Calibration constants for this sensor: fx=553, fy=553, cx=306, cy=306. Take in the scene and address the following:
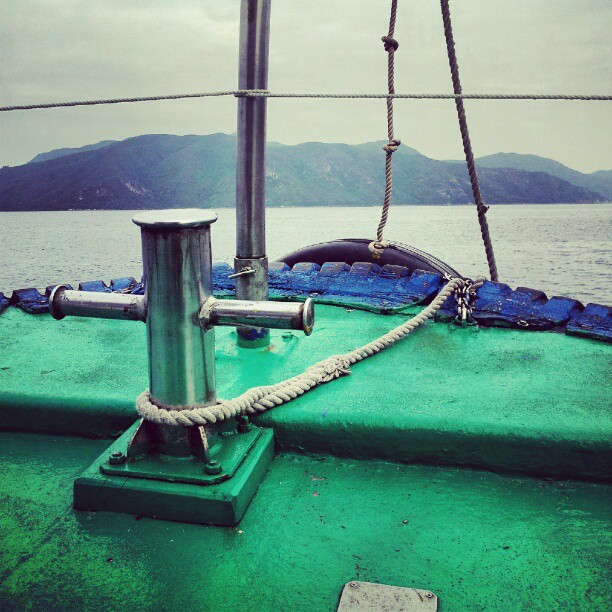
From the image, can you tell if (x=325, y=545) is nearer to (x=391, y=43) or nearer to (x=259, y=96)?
(x=259, y=96)

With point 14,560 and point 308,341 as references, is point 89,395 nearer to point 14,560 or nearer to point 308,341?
point 14,560

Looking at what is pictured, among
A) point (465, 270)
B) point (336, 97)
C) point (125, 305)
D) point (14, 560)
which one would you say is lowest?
point (465, 270)

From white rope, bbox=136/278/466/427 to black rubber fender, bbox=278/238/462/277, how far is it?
1218 mm

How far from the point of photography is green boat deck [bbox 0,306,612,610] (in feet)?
2.82

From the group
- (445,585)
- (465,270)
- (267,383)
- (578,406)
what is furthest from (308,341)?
(465,270)

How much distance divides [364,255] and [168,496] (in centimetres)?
232

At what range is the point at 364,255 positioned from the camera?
3146 mm

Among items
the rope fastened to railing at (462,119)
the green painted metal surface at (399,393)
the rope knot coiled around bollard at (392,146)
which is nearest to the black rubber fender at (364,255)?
the rope fastened to railing at (462,119)

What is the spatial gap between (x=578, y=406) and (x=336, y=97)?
1037 mm

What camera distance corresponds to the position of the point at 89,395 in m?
1.31

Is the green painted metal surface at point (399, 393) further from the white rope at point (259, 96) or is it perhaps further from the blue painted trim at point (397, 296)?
the white rope at point (259, 96)

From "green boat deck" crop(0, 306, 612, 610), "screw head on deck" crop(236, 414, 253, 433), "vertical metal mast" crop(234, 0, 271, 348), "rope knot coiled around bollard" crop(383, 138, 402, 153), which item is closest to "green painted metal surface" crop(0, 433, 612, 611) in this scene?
"green boat deck" crop(0, 306, 612, 610)

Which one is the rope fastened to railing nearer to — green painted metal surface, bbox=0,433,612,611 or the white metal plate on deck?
green painted metal surface, bbox=0,433,612,611

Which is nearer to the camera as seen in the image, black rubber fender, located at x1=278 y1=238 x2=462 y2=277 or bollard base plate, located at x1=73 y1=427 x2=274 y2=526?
bollard base plate, located at x1=73 y1=427 x2=274 y2=526
